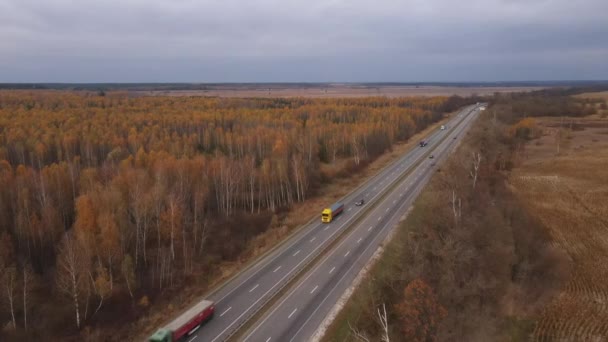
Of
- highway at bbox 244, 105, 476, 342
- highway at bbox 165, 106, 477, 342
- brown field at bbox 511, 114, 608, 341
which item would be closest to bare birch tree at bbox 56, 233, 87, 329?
highway at bbox 165, 106, 477, 342

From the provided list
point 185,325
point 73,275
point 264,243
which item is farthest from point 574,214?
point 73,275

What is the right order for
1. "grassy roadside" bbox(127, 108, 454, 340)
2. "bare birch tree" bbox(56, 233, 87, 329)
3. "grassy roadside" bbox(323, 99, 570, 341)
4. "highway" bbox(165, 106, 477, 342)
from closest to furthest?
"grassy roadside" bbox(323, 99, 570, 341)
"highway" bbox(165, 106, 477, 342)
"bare birch tree" bbox(56, 233, 87, 329)
"grassy roadside" bbox(127, 108, 454, 340)

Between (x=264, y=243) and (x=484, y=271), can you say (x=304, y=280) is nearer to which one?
(x=264, y=243)

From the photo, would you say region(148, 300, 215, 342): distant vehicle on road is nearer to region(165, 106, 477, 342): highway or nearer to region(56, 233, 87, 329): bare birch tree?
region(165, 106, 477, 342): highway

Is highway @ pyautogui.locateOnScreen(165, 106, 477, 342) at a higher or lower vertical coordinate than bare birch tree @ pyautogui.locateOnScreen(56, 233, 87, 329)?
lower

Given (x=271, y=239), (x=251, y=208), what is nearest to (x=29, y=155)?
(x=251, y=208)

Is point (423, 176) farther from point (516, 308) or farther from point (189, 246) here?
point (189, 246)
